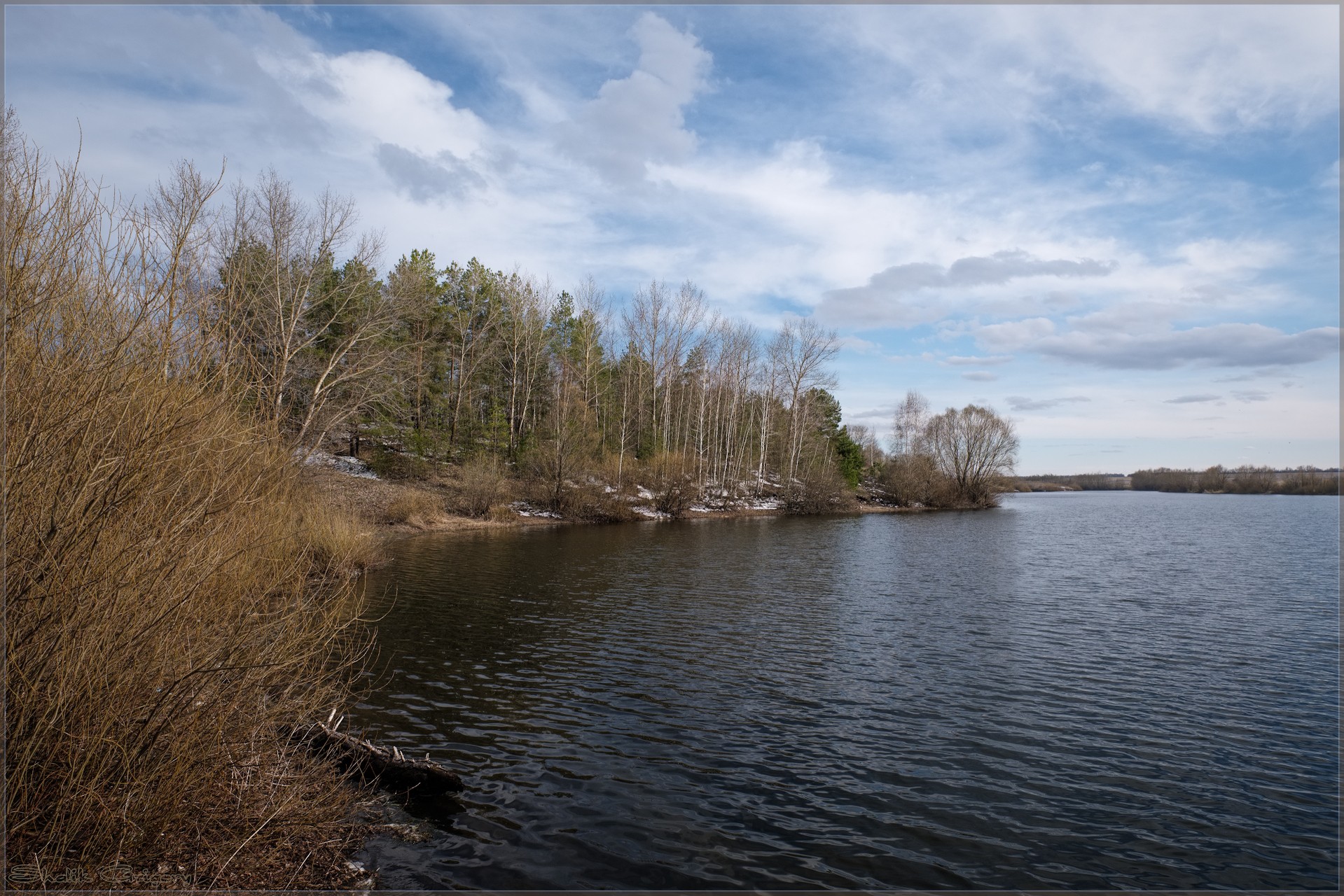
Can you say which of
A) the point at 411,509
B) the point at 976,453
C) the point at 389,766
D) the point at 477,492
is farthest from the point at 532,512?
the point at 976,453

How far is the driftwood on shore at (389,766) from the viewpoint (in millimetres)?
7078

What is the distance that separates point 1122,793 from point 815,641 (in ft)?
22.5

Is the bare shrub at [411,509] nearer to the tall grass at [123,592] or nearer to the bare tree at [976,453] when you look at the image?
the tall grass at [123,592]

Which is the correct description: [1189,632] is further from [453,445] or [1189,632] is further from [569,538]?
[453,445]

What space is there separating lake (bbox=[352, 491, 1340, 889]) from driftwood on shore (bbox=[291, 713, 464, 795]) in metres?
0.30

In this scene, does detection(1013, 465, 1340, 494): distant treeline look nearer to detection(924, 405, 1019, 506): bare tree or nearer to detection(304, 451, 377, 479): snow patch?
detection(924, 405, 1019, 506): bare tree

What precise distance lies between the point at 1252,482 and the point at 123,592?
127310 mm

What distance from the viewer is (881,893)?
580 cm

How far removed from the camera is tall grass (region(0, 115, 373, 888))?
13.2ft

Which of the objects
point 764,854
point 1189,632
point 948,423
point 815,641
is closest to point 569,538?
point 815,641

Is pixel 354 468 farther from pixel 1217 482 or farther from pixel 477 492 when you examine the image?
pixel 1217 482

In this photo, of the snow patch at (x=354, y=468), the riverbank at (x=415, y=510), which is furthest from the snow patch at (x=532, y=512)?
the snow patch at (x=354, y=468)

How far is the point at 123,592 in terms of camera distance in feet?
14.1

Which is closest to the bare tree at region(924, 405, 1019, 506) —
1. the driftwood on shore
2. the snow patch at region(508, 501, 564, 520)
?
the snow patch at region(508, 501, 564, 520)
